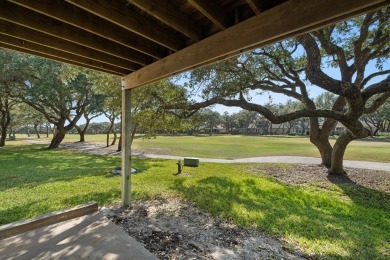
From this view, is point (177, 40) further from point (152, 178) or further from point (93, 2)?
point (152, 178)

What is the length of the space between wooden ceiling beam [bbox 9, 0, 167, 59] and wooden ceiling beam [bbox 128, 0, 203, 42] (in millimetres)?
781

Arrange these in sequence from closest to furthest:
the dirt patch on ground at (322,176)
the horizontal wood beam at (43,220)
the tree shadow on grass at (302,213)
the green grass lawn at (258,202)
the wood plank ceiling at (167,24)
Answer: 1. the wood plank ceiling at (167,24)
2. the horizontal wood beam at (43,220)
3. the tree shadow on grass at (302,213)
4. the green grass lawn at (258,202)
5. the dirt patch on ground at (322,176)

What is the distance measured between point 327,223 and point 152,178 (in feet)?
16.4

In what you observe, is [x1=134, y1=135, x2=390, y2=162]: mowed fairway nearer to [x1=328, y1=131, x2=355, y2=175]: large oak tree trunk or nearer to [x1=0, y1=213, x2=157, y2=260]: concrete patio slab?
[x1=328, y1=131, x2=355, y2=175]: large oak tree trunk

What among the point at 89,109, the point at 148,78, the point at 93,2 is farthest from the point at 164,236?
the point at 89,109

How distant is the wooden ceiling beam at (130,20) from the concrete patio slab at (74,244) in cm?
258

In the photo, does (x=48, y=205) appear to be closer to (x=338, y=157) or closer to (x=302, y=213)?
(x=302, y=213)

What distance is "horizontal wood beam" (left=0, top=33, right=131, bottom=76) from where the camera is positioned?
9.12 feet

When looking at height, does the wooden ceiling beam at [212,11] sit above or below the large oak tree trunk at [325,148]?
above

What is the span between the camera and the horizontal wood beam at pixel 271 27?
1.60 meters

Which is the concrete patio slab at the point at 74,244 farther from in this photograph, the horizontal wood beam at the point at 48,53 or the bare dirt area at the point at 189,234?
the horizontal wood beam at the point at 48,53

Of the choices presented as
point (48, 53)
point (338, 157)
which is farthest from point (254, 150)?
point (48, 53)

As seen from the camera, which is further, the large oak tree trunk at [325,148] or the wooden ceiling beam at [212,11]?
the large oak tree trunk at [325,148]

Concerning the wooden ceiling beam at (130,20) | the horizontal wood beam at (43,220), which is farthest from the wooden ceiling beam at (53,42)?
the horizontal wood beam at (43,220)
